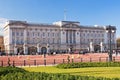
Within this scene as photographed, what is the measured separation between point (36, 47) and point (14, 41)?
30.8 feet

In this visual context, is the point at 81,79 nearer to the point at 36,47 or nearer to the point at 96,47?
the point at 36,47

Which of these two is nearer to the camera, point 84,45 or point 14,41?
point 14,41

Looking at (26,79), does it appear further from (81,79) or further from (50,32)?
(50,32)

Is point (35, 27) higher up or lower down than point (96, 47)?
higher up

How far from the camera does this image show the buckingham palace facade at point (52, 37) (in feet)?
402

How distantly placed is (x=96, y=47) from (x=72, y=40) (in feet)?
38.7

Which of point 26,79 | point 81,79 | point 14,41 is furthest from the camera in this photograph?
point 14,41

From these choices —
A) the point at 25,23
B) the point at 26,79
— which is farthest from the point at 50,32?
the point at 26,79

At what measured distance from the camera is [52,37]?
132m

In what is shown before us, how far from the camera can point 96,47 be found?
13962 cm

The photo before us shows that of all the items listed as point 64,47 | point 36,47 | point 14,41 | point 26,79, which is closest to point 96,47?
point 64,47

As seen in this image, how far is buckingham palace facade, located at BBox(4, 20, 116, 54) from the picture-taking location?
122562mm

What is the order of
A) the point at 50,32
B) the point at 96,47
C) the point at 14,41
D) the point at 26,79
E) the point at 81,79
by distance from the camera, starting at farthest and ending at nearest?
1. the point at 96,47
2. the point at 50,32
3. the point at 14,41
4. the point at 26,79
5. the point at 81,79

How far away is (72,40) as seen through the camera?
452 ft
